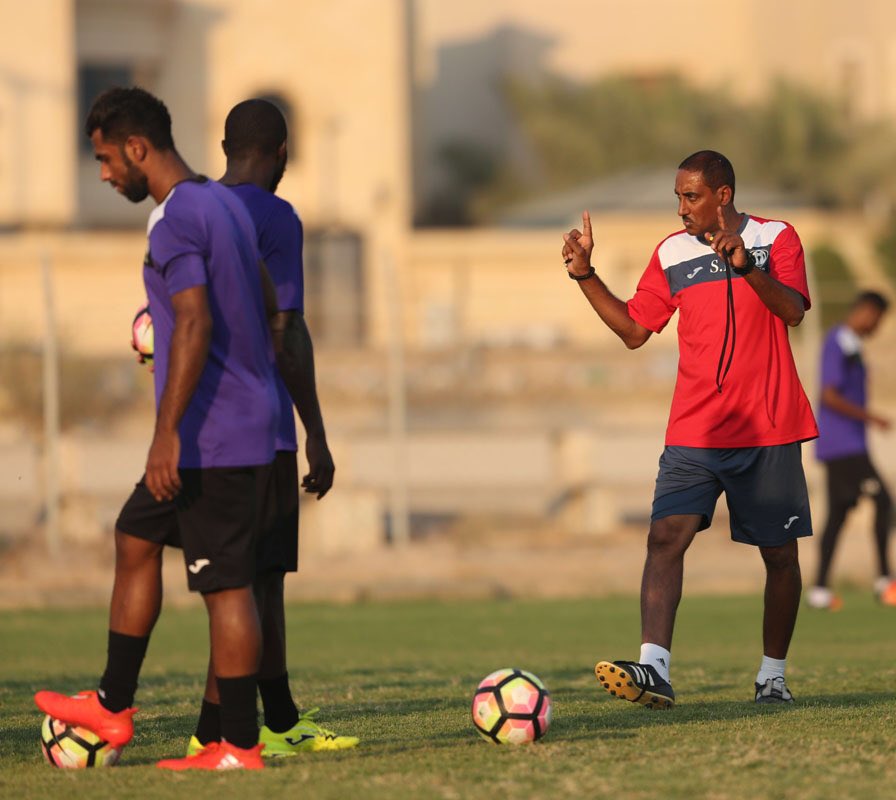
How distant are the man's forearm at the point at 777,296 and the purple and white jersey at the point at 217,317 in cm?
190

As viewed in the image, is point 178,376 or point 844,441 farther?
point 844,441

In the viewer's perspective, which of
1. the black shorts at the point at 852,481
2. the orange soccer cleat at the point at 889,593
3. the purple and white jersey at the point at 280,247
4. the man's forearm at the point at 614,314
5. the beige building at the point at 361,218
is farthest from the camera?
the beige building at the point at 361,218

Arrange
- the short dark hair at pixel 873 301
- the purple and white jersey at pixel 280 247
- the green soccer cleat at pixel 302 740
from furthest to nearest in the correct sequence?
the short dark hair at pixel 873 301
the purple and white jersey at pixel 280 247
the green soccer cleat at pixel 302 740

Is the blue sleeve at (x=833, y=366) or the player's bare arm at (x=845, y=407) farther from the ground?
the blue sleeve at (x=833, y=366)

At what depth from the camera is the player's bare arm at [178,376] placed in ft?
16.6

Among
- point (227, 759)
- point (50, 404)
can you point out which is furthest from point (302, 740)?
point (50, 404)

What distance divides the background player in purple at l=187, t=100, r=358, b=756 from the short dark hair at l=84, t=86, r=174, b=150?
61 cm

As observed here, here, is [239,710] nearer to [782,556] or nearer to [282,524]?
[282,524]

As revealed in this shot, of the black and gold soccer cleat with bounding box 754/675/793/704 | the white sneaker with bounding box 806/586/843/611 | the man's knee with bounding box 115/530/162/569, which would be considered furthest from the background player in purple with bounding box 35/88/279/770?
the white sneaker with bounding box 806/586/843/611

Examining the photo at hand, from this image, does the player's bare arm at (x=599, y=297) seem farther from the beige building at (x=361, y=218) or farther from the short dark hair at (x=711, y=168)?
the beige building at (x=361, y=218)

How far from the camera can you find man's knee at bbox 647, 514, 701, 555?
21.4 ft

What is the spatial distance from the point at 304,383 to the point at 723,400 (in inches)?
65.3

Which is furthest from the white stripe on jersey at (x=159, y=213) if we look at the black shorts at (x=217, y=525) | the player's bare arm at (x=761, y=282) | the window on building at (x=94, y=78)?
the window on building at (x=94, y=78)

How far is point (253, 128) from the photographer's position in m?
5.90
